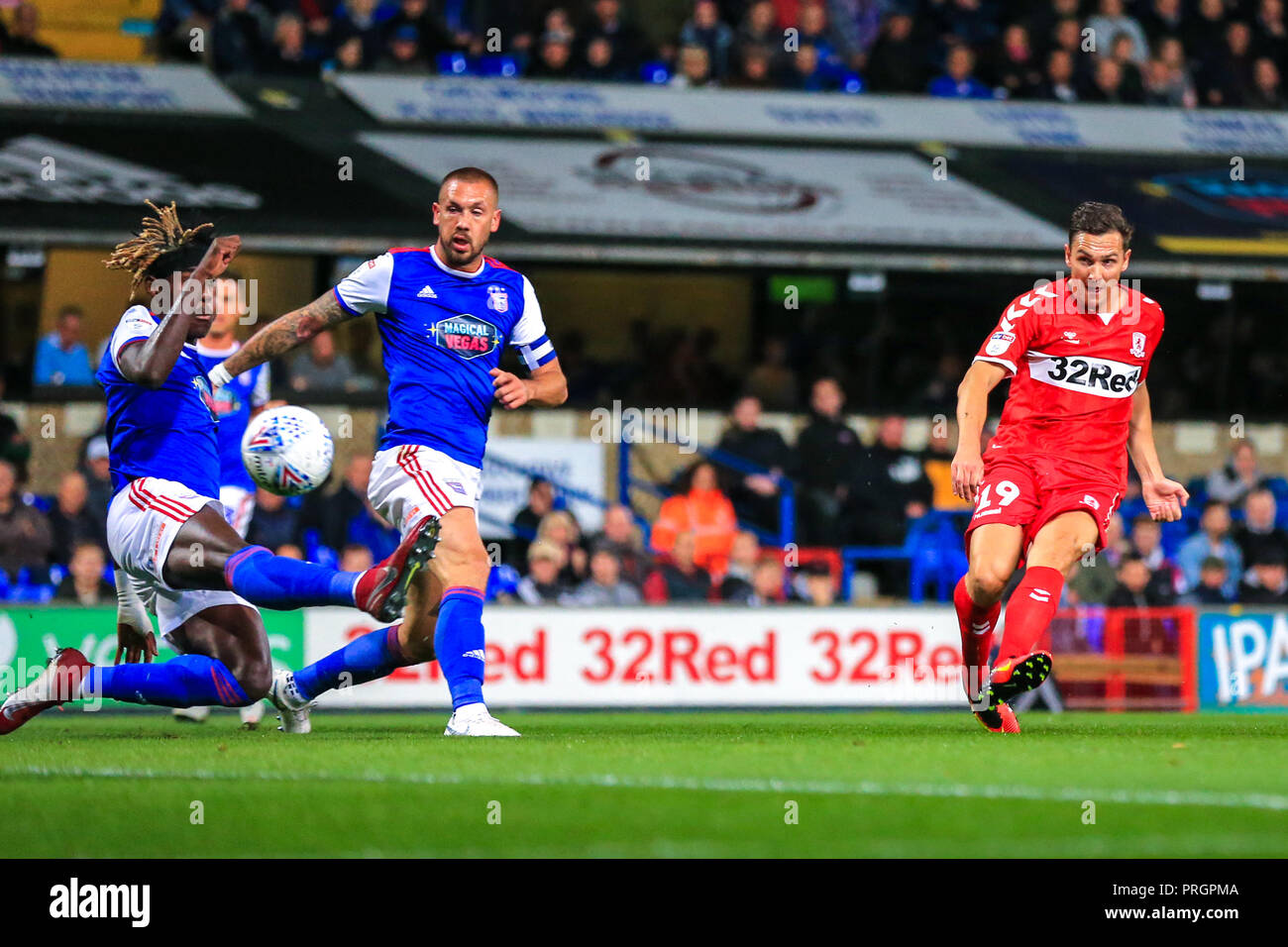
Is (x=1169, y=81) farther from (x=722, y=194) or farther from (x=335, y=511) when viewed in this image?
(x=335, y=511)

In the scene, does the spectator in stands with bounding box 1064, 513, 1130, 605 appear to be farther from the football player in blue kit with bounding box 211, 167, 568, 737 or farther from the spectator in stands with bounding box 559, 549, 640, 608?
the football player in blue kit with bounding box 211, 167, 568, 737

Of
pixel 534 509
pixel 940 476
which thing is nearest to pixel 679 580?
pixel 534 509

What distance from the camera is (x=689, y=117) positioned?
1878 cm

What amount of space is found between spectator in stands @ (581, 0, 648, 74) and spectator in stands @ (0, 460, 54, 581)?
7519 millimetres

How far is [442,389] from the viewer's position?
27.9ft

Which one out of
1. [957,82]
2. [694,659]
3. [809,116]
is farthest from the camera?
[957,82]

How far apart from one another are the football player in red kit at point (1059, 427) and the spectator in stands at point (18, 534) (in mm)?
7718

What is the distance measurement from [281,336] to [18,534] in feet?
21.7

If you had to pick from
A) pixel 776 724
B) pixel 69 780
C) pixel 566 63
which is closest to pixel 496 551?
pixel 776 724

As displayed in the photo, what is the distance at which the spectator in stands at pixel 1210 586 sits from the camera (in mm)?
15633

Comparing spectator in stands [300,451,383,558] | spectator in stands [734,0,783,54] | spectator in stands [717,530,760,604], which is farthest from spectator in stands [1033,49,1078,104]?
spectator in stands [300,451,383,558]

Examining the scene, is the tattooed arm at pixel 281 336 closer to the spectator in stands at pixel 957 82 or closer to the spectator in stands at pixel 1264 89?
the spectator in stands at pixel 957 82

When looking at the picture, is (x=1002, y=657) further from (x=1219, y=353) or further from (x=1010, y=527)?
(x=1219, y=353)

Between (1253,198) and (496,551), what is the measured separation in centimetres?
873
